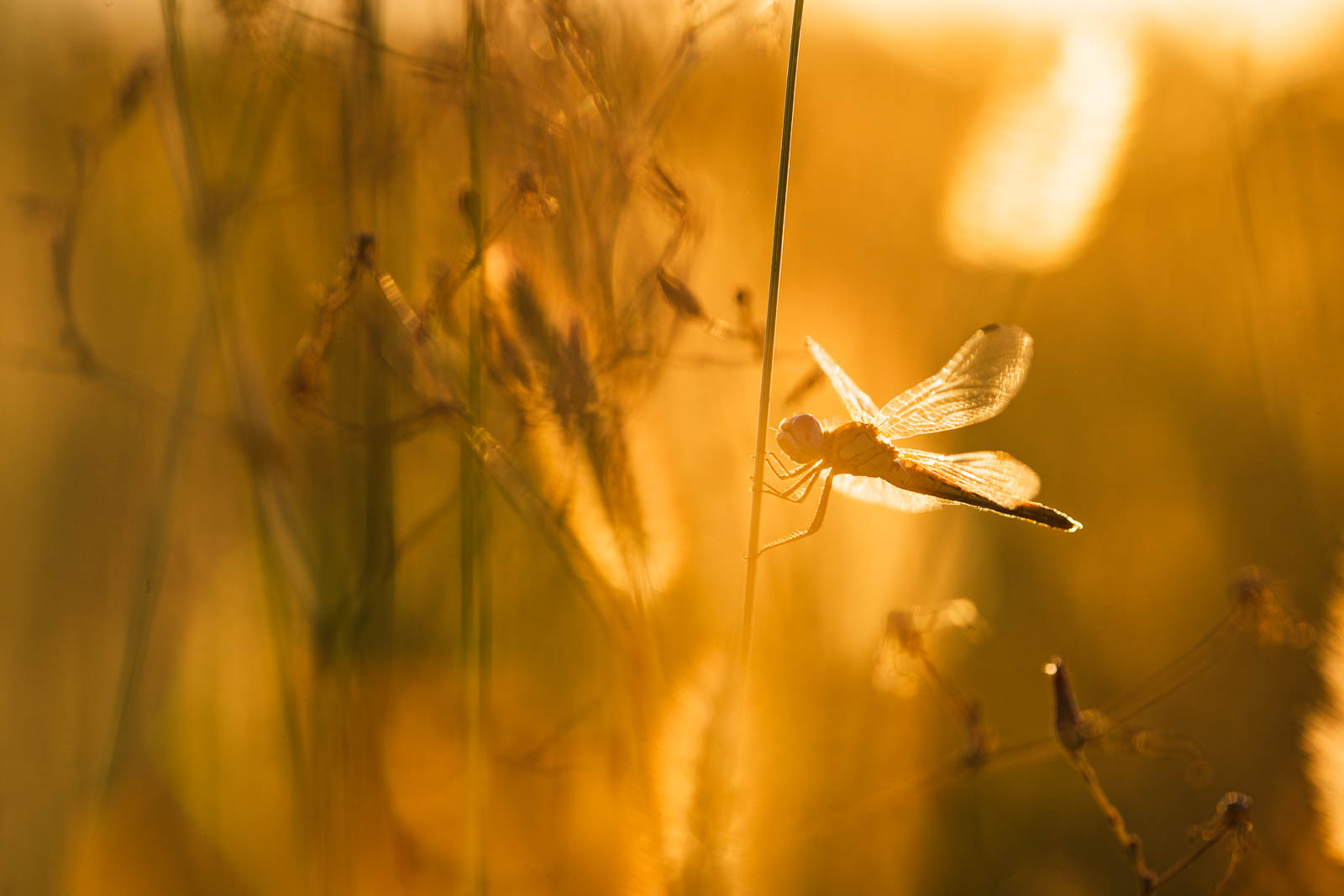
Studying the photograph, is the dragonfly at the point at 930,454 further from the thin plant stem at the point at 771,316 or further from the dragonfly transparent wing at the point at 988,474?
the thin plant stem at the point at 771,316

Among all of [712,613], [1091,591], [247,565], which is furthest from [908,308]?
[247,565]

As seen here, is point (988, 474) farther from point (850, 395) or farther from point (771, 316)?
point (771, 316)

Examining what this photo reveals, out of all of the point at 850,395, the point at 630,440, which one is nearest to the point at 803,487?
the point at 850,395

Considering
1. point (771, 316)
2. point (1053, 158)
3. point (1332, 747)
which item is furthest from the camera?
point (1053, 158)

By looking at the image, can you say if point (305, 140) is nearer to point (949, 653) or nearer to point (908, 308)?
point (908, 308)

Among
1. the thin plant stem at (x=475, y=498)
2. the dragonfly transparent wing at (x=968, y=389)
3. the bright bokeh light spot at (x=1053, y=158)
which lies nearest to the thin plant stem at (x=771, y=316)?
the dragonfly transparent wing at (x=968, y=389)

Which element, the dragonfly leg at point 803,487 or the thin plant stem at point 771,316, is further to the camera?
the dragonfly leg at point 803,487

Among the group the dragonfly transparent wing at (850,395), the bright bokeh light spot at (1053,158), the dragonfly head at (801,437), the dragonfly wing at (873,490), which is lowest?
the dragonfly wing at (873,490)
